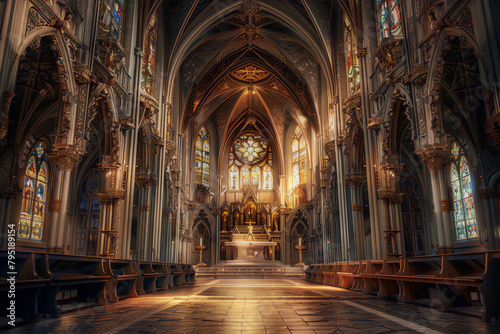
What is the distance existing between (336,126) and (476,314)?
15.2 meters

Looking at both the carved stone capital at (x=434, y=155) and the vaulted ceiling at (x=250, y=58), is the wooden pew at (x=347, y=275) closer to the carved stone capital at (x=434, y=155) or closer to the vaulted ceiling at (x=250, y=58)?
the carved stone capital at (x=434, y=155)

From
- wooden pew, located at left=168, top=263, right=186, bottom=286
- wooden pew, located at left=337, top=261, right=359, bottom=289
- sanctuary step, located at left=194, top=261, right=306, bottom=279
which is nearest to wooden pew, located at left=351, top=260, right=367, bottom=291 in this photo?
wooden pew, located at left=337, top=261, right=359, bottom=289

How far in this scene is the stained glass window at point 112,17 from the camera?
13242 millimetres

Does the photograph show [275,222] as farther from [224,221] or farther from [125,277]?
[125,277]

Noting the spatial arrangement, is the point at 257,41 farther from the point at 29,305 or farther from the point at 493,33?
the point at 29,305

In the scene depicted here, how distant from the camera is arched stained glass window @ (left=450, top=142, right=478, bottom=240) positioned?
15.6 metres

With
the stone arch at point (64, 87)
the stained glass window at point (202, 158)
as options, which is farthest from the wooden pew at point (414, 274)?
the stained glass window at point (202, 158)

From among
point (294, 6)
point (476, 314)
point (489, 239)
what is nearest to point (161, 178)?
point (294, 6)

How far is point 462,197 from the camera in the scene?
16281 mm

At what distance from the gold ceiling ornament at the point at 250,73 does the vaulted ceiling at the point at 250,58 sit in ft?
0.26

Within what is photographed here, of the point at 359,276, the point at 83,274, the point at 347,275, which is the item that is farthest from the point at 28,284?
the point at 347,275

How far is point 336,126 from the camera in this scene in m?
20.0

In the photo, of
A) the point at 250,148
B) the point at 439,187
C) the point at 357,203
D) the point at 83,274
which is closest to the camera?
the point at 83,274

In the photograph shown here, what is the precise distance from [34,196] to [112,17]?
27.6 feet
